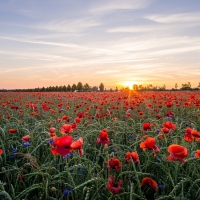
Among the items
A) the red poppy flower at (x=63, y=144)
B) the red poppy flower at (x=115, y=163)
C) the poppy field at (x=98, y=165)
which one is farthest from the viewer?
the red poppy flower at (x=115, y=163)

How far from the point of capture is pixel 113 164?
1.86m

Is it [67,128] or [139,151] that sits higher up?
[67,128]

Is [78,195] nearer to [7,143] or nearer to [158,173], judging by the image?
[158,173]

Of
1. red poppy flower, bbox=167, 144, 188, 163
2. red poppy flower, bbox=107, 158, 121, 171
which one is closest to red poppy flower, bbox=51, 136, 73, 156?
red poppy flower, bbox=107, 158, 121, 171

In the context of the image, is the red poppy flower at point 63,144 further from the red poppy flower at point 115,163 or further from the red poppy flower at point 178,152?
the red poppy flower at point 178,152

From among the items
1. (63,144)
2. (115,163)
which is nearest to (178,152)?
(115,163)

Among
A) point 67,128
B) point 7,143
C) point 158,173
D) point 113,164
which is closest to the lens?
point 113,164

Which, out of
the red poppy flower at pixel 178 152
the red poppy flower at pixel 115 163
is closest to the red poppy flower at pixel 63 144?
the red poppy flower at pixel 115 163

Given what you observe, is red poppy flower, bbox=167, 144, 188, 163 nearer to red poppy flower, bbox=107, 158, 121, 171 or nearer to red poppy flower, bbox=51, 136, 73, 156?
red poppy flower, bbox=107, 158, 121, 171

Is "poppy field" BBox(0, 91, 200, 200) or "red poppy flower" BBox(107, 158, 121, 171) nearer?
"poppy field" BBox(0, 91, 200, 200)

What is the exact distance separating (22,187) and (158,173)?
1505 mm

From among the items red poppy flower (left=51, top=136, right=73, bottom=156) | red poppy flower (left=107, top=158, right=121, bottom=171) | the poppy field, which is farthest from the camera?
red poppy flower (left=107, top=158, right=121, bottom=171)

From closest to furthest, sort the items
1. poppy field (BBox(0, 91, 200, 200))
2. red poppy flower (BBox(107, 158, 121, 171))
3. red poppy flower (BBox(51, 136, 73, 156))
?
red poppy flower (BBox(51, 136, 73, 156)) → poppy field (BBox(0, 91, 200, 200)) → red poppy flower (BBox(107, 158, 121, 171))

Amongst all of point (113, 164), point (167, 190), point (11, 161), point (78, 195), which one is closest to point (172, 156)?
point (113, 164)
